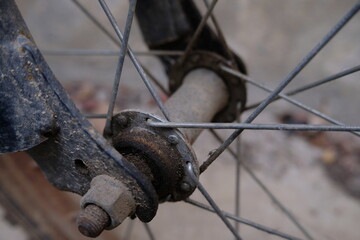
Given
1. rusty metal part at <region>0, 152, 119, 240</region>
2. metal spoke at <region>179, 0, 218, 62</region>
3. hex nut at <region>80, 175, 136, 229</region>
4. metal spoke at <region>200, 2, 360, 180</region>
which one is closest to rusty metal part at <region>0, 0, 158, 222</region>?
hex nut at <region>80, 175, 136, 229</region>

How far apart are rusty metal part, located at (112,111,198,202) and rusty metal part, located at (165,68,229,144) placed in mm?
70

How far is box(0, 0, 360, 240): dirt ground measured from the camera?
4.59ft

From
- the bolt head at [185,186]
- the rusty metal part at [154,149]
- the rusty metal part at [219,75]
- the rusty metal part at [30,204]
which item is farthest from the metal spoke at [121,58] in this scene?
the rusty metal part at [30,204]

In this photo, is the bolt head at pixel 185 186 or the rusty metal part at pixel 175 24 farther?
the rusty metal part at pixel 175 24

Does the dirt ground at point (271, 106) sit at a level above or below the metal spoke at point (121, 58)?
above

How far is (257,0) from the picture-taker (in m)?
1.86

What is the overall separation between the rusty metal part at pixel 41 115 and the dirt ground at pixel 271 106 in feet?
2.48

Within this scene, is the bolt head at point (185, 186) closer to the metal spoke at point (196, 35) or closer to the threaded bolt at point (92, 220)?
the threaded bolt at point (92, 220)

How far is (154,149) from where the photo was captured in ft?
1.89

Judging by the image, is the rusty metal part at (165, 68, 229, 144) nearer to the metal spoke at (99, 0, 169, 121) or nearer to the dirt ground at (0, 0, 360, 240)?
the metal spoke at (99, 0, 169, 121)

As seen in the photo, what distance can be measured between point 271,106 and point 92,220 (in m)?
1.38

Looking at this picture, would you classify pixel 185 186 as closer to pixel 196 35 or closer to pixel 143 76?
pixel 143 76

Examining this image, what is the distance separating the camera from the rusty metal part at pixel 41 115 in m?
0.54

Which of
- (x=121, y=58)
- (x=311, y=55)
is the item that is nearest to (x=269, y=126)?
(x=311, y=55)
